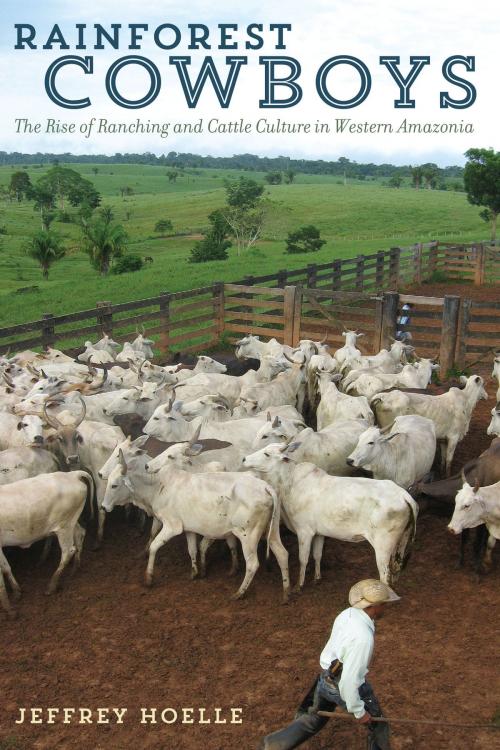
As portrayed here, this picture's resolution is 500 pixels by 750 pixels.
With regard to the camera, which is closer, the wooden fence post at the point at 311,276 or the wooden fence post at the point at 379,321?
the wooden fence post at the point at 379,321

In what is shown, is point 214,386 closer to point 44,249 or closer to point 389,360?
point 389,360

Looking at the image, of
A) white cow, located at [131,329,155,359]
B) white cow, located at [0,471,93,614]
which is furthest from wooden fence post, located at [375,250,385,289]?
white cow, located at [0,471,93,614]

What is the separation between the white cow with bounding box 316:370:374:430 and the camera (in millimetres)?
10023

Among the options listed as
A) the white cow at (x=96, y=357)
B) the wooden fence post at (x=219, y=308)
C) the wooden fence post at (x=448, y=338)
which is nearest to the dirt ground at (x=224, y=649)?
the white cow at (x=96, y=357)

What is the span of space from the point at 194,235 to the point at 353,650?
198 feet

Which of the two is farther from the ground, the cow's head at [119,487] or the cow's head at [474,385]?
the cow's head at [474,385]

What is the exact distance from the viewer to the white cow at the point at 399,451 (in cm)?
834

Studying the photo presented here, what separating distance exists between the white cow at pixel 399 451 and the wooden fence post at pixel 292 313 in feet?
24.0

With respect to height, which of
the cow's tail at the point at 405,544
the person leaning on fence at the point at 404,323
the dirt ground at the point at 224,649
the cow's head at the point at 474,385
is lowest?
the dirt ground at the point at 224,649

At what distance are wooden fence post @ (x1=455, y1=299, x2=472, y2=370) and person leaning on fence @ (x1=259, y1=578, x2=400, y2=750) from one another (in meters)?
10.3

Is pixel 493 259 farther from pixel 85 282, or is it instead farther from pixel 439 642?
pixel 439 642

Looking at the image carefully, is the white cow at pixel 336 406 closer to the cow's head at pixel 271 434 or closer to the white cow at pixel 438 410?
the white cow at pixel 438 410

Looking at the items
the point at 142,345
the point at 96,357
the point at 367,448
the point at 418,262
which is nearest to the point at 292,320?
the point at 142,345

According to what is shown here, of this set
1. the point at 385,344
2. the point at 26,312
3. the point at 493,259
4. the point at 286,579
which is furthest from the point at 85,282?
the point at 286,579
